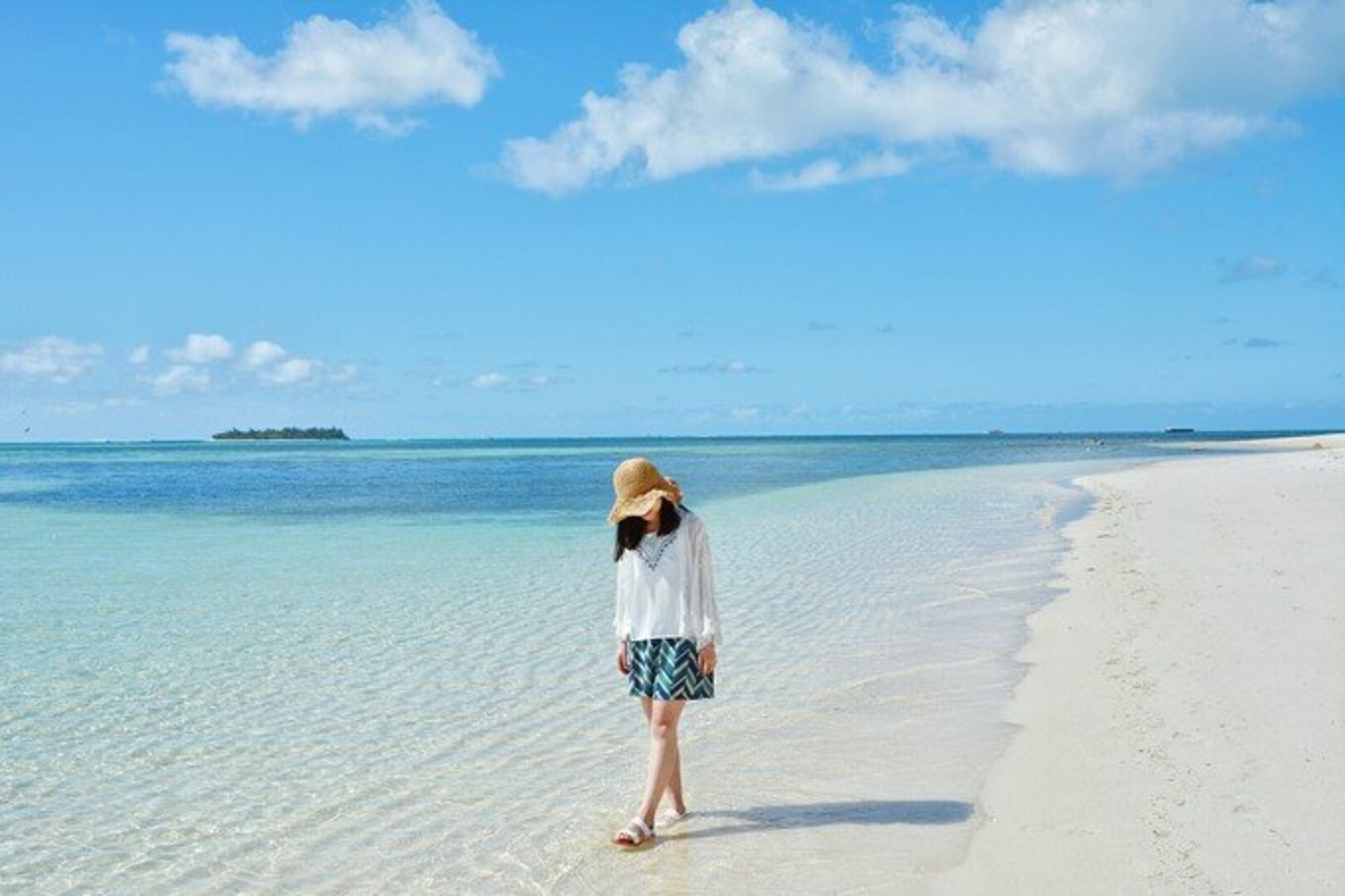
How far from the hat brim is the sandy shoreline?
6.97 feet

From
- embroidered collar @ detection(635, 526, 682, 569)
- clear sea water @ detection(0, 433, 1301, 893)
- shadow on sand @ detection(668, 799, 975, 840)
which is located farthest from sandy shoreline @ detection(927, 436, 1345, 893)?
embroidered collar @ detection(635, 526, 682, 569)

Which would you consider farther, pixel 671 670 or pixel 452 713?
pixel 452 713

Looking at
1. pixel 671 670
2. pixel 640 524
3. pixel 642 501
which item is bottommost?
pixel 671 670

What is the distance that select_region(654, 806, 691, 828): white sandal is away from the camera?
607cm

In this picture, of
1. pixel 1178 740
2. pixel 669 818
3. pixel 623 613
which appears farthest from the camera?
pixel 1178 740

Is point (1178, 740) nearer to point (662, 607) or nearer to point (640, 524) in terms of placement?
point (662, 607)

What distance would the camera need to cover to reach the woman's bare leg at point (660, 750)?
568 centimetres

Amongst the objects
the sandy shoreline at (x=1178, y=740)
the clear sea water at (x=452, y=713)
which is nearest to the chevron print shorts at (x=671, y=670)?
the clear sea water at (x=452, y=713)

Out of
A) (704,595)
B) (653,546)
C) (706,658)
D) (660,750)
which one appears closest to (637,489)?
(653,546)

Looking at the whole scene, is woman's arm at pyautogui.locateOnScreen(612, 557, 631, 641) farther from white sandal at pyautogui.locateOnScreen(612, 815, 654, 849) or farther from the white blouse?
white sandal at pyautogui.locateOnScreen(612, 815, 654, 849)

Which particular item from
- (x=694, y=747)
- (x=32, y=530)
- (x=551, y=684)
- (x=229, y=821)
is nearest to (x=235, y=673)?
(x=551, y=684)

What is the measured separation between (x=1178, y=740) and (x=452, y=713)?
16.3ft

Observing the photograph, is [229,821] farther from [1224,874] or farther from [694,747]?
[1224,874]

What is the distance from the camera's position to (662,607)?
5.65 metres
